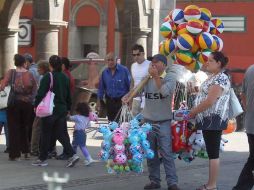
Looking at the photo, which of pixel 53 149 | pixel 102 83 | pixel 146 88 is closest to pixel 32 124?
pixel 53 149

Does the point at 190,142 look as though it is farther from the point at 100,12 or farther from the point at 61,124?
the point at 100,12

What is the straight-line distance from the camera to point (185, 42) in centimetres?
948

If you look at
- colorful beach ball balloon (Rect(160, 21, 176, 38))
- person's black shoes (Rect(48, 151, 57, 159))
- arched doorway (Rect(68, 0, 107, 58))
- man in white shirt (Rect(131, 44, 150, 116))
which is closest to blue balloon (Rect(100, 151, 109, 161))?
colorful beach ball balloon (Rect(160, 21, 176, 38))

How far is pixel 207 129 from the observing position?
322 inches

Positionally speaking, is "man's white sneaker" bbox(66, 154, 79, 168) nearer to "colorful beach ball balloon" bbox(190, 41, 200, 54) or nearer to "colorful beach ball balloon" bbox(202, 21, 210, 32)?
"colorful beach ball balloon" bbox(190, 41, 200, 54)

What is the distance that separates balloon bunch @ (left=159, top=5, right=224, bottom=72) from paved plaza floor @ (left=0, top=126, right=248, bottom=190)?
63.9 inches

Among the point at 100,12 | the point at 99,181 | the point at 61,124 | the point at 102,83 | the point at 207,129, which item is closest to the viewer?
the point at 207,129

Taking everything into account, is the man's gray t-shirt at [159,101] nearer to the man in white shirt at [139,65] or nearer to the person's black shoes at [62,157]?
the man in white shirt at [139,65]

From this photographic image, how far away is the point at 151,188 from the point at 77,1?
1148 inches

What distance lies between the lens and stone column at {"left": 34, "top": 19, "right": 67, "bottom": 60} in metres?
14.8

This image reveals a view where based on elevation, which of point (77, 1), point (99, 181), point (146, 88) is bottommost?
point (99, 181)

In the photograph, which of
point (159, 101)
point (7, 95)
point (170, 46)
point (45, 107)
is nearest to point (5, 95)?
point (7, 95)

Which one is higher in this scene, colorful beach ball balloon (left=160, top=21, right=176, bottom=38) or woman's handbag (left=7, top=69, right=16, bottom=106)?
colorful beach ball balloon (left=160, top=21, right=176, bottom=38)

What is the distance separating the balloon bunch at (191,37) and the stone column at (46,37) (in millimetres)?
5326
